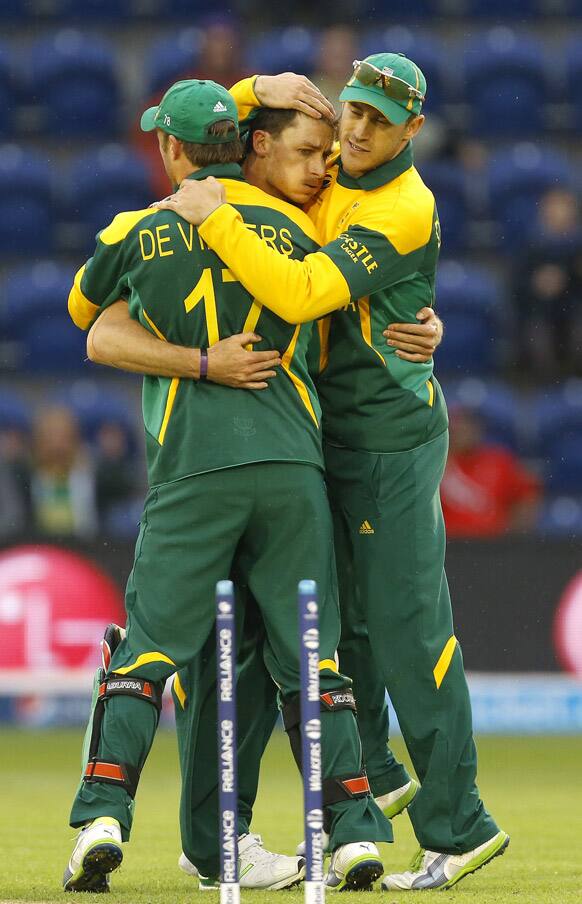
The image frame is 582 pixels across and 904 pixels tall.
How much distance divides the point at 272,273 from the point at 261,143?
625 mm

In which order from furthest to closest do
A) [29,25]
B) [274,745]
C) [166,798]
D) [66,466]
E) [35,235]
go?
1. [29,25]
2. [35,235]
3. [66,466]
4. [274,745]
5. [166,798]

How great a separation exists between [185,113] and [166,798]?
4019 mm

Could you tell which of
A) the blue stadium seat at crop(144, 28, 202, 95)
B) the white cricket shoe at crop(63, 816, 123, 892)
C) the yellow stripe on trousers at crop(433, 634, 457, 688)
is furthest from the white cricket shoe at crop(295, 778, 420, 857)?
the blue stadium seat at crop(144, 28, 202, 95)

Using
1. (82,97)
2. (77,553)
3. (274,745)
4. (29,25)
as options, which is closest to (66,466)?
(77,553)

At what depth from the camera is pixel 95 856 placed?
4352mm

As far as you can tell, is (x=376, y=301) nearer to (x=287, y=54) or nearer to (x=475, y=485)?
(x=475, y=485)

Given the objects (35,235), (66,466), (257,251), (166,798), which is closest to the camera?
(257,251)

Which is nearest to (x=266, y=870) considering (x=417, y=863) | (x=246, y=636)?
(x=417, y=863)

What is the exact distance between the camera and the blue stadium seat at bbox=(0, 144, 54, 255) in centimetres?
1298

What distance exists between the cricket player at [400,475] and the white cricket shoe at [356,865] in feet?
0.77

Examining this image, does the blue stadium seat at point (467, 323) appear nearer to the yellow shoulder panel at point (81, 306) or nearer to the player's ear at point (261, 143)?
the player's ear at point (261, 143)

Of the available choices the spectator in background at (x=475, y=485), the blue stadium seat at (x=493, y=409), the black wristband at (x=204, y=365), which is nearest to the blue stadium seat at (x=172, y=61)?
the blue stadium seat at (x=493, y=409)

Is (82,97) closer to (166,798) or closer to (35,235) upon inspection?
(35,235)

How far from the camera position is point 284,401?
15.4 ft
